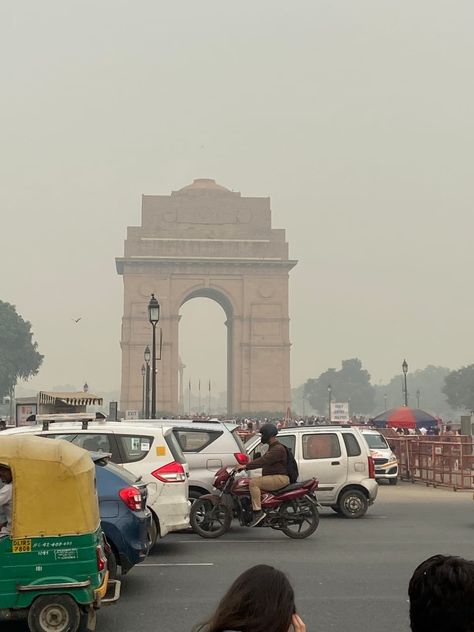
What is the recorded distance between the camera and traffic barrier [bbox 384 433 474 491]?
2228cm

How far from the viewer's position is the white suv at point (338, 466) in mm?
15891

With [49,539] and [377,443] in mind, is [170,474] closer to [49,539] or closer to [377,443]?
[49,539]

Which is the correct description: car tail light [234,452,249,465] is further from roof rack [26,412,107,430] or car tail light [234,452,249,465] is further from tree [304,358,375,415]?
tree [304,358,375,415]

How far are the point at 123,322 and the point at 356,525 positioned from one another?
236 feet

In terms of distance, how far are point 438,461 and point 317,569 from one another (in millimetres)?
13753

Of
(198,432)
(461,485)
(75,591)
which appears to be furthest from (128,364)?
(75,591)

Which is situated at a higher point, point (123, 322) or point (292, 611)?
point (123, 322)

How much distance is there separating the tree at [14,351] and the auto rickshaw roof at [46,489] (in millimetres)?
96352

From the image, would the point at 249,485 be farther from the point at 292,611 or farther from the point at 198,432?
the point at 292,611

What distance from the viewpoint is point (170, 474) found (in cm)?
1120

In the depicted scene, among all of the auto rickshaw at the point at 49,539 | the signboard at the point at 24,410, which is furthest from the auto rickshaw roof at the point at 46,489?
the signboard at the point at 24,410

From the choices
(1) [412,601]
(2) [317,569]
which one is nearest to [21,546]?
(2) [317,569]

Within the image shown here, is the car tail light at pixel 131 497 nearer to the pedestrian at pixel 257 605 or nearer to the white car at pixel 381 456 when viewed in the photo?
the pedestrian at pixel 257 605

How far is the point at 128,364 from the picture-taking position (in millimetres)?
86375
